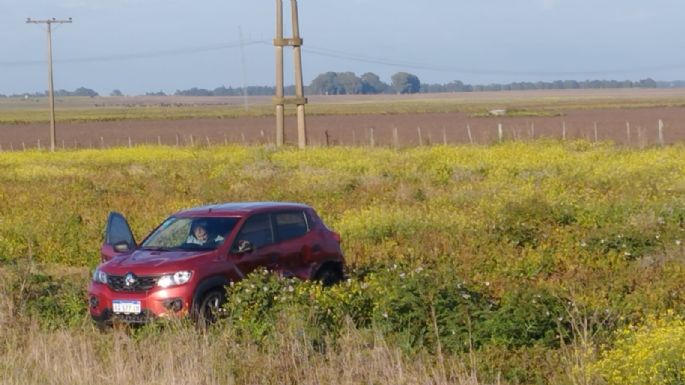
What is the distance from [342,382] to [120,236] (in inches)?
275

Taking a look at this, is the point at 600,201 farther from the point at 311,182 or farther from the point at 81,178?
the point at 81,178

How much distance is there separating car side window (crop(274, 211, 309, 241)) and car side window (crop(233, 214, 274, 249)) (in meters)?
0.16

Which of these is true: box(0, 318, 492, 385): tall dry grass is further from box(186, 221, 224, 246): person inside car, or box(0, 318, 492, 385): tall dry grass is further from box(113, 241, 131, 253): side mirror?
box(113, 241, 131, 253): side mirror

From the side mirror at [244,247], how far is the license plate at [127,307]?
143 cm

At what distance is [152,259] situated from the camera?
43.6ft

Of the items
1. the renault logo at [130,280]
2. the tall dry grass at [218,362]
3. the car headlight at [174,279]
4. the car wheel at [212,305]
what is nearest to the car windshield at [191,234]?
the car wheel at [212,305]

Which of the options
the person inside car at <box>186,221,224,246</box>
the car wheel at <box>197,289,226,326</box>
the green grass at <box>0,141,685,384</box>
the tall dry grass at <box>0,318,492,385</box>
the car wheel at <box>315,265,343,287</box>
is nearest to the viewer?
the tall dry grass at <box>0,318,492,385</box>

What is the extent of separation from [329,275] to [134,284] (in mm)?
2948

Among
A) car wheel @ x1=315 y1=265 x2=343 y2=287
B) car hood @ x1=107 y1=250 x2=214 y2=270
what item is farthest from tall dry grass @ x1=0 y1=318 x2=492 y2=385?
car wheel @ x1=315 y1=265 x2=343 y2=287

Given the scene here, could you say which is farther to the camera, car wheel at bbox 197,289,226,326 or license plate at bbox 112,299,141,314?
license plate at bbox 112,299,141,314

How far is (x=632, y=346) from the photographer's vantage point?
9000 millimetres

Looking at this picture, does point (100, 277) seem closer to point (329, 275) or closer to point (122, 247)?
point (122, 247)

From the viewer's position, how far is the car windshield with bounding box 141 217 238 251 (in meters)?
13.7

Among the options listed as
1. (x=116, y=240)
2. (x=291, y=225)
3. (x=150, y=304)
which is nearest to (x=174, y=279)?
(x=150, y=304)
